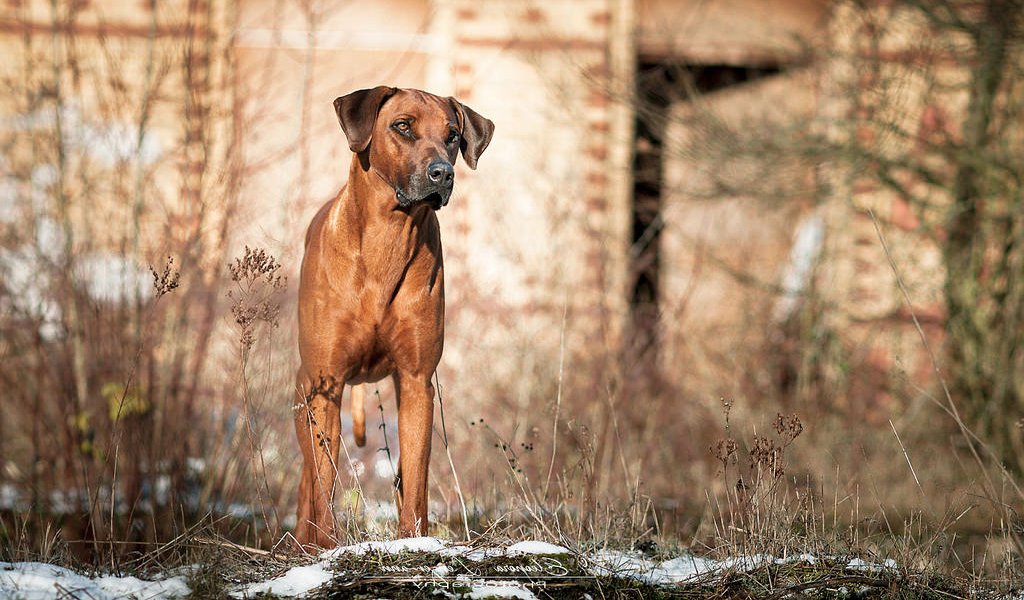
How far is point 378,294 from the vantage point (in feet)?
13.8

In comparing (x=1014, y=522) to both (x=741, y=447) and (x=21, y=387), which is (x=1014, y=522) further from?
(x=21, y=387)

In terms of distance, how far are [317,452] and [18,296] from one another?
12.8ft

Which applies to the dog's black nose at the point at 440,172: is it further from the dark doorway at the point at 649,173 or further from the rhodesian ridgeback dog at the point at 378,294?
the dark doorway at the point at 649,173

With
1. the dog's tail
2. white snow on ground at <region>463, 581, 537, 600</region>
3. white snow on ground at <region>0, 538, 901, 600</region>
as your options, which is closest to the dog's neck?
the dog's tail

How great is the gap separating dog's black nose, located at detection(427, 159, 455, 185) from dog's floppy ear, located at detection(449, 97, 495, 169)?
1.22 ft

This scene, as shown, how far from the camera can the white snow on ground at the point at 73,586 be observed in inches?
140

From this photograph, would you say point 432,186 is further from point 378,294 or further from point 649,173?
point 649,173

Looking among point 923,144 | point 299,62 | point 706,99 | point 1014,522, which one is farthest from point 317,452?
point 923,144

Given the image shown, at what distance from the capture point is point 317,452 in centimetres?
429

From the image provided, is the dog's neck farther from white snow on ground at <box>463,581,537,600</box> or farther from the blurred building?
the blurred building

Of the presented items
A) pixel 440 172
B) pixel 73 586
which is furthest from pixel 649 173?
pixel 73 586

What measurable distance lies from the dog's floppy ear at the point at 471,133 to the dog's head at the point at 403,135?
1.2 inches

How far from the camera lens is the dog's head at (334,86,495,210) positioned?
3.93m

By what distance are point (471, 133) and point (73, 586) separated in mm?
2127
